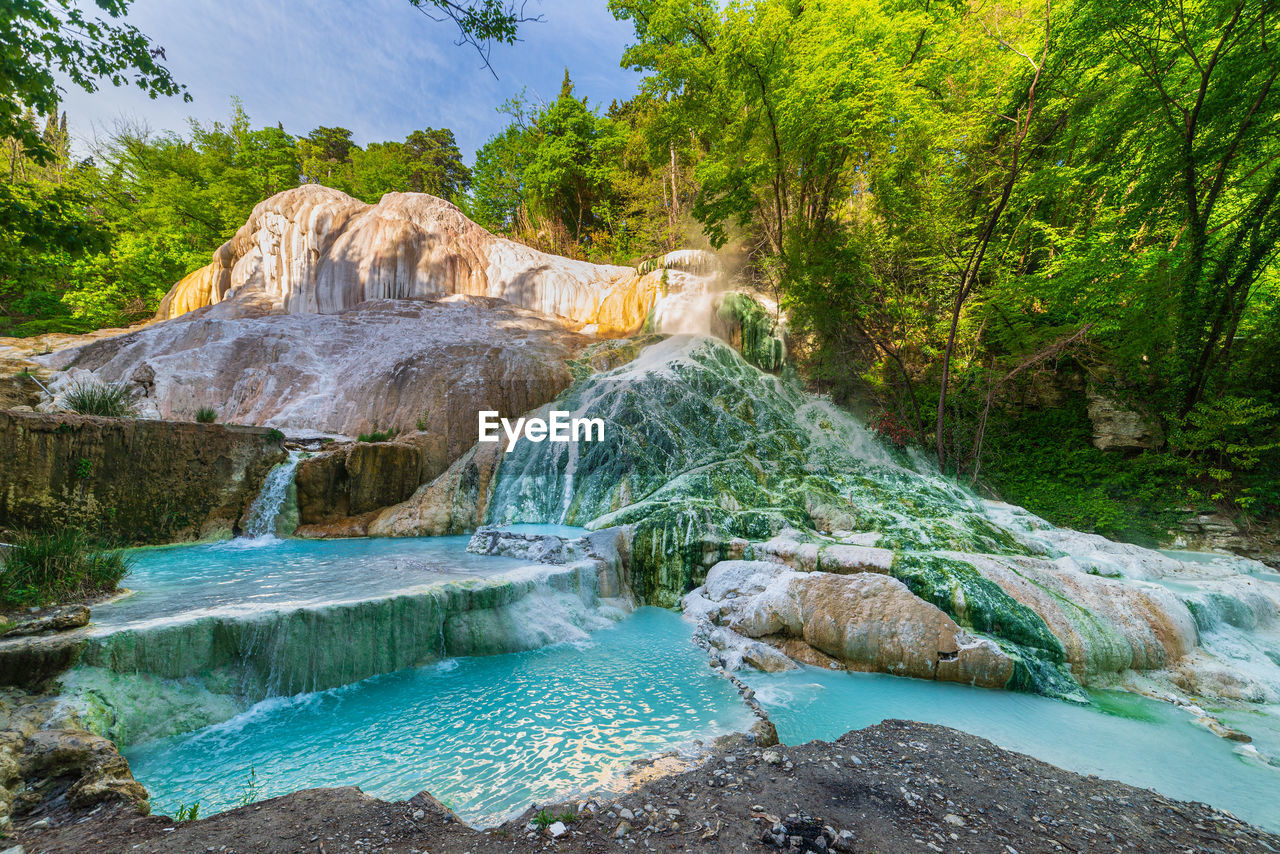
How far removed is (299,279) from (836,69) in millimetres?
19662

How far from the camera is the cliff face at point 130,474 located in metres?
6.77

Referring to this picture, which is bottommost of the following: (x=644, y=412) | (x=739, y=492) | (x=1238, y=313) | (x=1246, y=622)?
(x=1246, y=622)

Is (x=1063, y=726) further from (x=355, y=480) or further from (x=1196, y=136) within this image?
(x=1196, y=136)

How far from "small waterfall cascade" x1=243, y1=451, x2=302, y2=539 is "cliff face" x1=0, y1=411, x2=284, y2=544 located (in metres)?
0.18

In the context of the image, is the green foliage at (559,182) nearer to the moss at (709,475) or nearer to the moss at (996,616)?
the moss at (709,475)

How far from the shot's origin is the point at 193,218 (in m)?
22.2

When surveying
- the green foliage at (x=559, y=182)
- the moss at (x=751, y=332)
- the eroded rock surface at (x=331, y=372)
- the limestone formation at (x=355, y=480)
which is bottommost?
the limestone formation at (x=355, y=480)

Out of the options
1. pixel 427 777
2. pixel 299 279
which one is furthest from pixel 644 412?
pixel 299 279

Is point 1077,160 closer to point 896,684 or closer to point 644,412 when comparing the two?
point 644,412

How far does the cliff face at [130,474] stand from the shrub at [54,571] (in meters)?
2.77

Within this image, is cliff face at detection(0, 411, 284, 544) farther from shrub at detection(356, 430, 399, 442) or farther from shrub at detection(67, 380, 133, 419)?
shrub at detection(356, 430, 399, 442)

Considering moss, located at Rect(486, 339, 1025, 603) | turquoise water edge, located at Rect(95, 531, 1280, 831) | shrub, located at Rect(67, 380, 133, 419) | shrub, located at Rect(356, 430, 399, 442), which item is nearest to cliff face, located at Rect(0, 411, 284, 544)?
shrub, located at Rect(67, 380, 133, 419)

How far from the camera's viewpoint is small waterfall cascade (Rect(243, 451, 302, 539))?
9227mm

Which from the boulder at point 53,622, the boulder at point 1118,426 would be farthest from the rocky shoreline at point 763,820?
the boulder at point 1118,426
